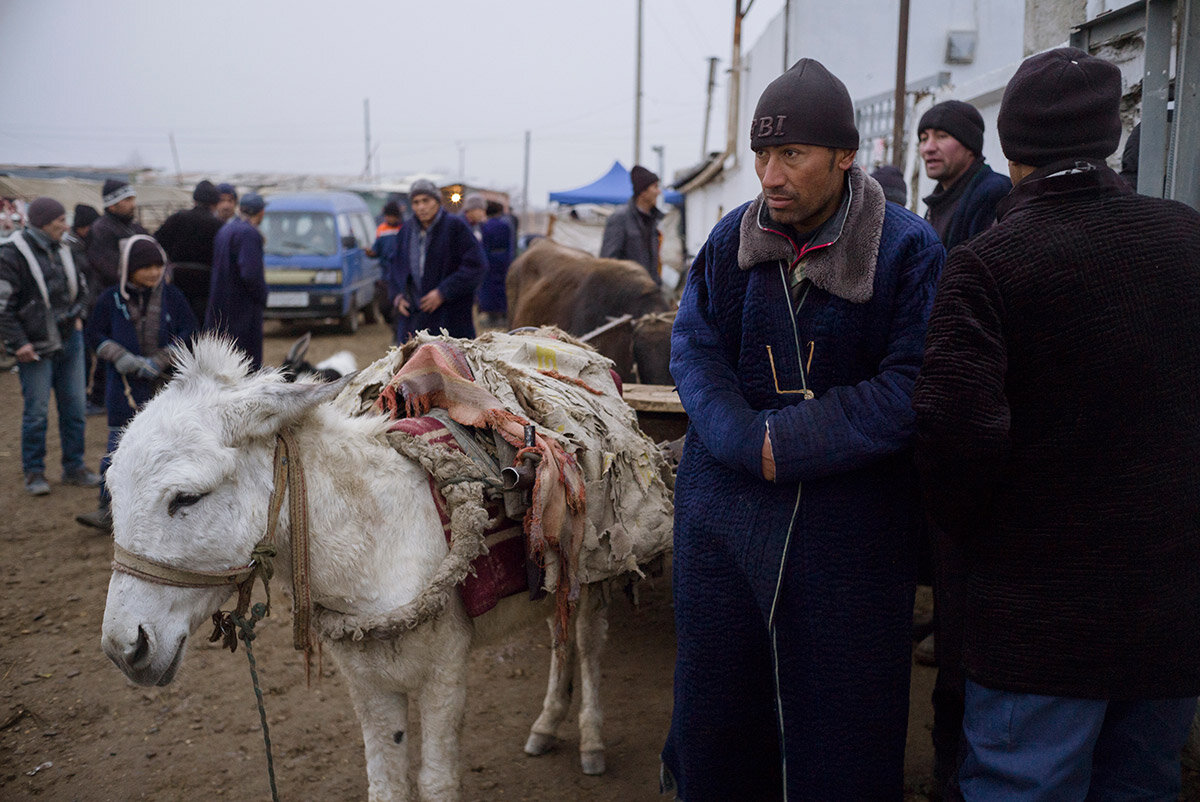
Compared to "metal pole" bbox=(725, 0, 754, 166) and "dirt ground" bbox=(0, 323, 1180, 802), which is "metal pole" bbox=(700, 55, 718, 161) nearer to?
"metal pole" bbox=(725, 0, 754, 166)

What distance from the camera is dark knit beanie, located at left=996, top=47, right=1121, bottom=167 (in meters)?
1.59

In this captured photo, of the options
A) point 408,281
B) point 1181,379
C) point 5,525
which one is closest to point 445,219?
point 408,281

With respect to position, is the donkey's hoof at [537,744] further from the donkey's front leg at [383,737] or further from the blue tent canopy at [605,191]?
the blue tent canopy at [605,191]

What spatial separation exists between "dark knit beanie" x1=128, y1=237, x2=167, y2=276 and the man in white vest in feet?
3.60

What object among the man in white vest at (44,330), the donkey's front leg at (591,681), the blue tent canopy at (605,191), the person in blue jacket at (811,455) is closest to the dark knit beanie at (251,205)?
the man in white vest at (44,330)

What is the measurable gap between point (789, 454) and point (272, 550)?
120 cm

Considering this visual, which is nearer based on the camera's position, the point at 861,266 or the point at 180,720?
the point at 861,266

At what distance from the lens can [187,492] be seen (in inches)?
72.1

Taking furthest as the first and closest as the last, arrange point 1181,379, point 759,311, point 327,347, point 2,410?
1. point 327,347
2. point 2,410
3. point 759,311
4. point 1181,379

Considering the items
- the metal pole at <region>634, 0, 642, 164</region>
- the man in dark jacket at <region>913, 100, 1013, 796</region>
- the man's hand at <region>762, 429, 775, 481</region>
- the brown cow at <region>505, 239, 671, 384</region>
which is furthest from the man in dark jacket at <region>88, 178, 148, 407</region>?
the metal pole at <region>634, 0, 642, 164</region>

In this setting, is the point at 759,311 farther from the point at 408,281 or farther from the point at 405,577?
the point at 408,281

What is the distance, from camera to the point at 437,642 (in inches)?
88.0

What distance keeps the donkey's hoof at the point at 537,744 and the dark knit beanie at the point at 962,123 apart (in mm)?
2843

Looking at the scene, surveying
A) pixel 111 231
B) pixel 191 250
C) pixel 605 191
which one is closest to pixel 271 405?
pixel 111 231
